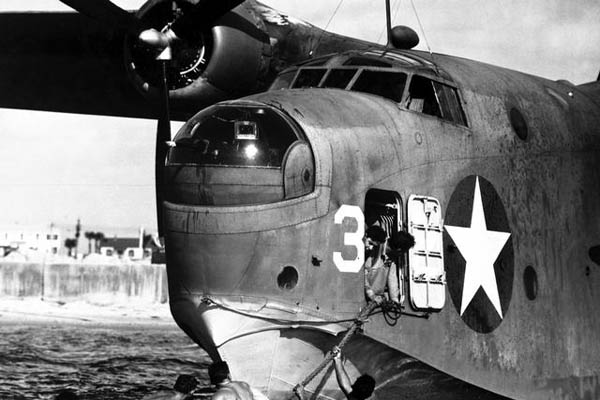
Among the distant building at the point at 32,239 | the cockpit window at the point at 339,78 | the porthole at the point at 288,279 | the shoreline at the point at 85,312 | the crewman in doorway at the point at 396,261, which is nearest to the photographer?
the porthole at the point at 288,279

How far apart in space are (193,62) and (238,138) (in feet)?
15.3

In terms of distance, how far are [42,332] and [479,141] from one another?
2680cm

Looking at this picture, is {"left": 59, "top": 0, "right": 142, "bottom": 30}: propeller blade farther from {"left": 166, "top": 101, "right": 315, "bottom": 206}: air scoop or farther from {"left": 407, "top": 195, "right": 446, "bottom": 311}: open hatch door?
{"left": 407, "top": 195, "right": 446, "bottom": 311}: open hatch door

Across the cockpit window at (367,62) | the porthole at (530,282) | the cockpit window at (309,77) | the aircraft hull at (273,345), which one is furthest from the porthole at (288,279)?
the porthole at (530,282)

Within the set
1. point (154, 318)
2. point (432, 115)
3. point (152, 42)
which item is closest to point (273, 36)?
point (152, 42)

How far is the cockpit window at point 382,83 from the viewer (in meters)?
9.42

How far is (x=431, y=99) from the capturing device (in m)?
9.60

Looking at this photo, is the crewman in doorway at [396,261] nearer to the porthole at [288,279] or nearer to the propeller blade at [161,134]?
the porthole at [288,279]

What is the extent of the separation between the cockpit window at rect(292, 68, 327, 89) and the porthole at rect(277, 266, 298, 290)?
2421mm

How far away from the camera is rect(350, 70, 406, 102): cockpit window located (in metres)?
9.42

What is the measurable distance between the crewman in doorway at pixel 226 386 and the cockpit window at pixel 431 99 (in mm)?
3159

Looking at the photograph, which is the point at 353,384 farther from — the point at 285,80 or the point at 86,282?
the point at 86,282

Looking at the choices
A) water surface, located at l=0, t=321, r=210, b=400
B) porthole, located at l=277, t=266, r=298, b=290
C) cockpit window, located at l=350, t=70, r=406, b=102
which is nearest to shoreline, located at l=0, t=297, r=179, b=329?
water surface, located at l=0, t=321, r=210, b=400

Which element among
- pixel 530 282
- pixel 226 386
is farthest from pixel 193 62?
pixel 226 386
